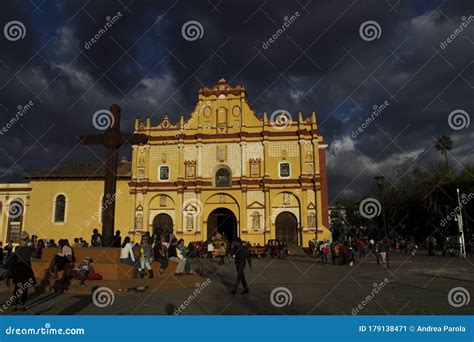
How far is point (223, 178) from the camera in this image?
37625 millimetres

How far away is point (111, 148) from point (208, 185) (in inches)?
957

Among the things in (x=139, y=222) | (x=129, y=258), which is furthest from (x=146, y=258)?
(x=139, y=222)

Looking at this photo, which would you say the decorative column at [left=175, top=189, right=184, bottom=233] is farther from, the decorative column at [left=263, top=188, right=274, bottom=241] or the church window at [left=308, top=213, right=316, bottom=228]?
the church window at [left=308, top=213, right=316, bottom=228]

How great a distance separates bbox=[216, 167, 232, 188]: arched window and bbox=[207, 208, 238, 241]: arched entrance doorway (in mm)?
2319

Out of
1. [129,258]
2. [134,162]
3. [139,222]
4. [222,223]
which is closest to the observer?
[129,258]

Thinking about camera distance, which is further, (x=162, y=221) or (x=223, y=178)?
(x=223, y=178)

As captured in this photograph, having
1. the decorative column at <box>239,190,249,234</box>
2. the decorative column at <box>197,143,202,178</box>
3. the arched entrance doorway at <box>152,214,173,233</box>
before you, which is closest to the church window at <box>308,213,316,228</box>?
the decorative column at <box>239,190,249,234</box>

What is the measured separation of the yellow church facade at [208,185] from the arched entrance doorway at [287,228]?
0.09 metres

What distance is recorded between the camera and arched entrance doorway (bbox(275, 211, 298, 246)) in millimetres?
35688

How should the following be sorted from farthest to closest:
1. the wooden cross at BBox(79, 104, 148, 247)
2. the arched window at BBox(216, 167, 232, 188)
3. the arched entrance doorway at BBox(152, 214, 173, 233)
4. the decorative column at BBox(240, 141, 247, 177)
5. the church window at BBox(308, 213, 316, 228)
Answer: the arched window at BBox(216, 167, 232, 188) < the decorative column at BBox(240, 141, 247, 177) < the arched entrance doorway at BBox(152, 214, 173, 233) < the church window at BBox(308, 213, 316, 228) < the wooden cross at BBox(79, 104, 148, 247)

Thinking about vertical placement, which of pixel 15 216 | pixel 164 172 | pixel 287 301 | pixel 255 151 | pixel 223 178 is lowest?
pixel 287 301

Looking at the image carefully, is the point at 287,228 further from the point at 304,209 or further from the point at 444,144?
the point at 444,144

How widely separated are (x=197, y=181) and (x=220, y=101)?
824cm

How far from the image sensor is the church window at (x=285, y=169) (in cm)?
3700
